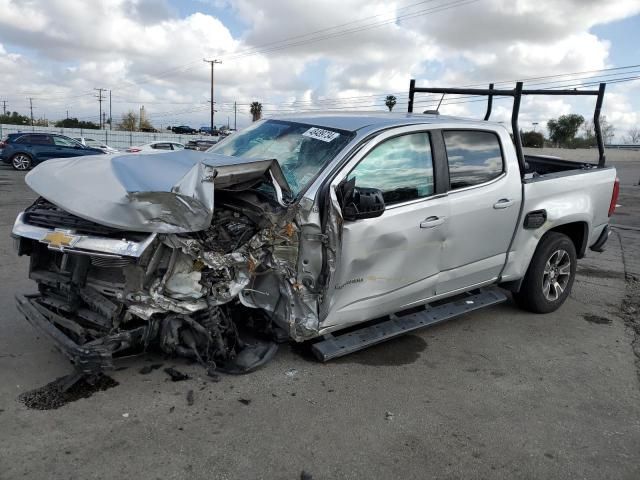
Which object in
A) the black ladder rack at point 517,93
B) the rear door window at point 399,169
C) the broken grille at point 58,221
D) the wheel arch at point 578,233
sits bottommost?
the wheel arch at point 578,233

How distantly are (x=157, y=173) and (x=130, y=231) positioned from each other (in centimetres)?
49

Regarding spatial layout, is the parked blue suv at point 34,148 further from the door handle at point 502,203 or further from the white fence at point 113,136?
the white fence at point 113,136

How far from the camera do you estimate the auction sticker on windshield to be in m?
3.89

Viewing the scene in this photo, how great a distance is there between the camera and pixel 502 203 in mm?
4547

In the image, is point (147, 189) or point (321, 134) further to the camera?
point (321, 134)

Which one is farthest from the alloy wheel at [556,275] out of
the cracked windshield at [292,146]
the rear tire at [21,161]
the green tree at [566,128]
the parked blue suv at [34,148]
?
the green tree at [566,128]

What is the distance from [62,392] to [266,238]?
5.36 feet

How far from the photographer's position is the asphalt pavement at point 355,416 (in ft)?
8.96

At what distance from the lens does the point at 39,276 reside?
374cm

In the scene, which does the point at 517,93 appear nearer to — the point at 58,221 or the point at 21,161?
the point at 58,221

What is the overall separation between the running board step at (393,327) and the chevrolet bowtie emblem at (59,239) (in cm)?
181

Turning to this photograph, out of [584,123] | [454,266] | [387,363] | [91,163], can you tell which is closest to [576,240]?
[454,266]

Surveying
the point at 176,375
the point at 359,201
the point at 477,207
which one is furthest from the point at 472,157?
the point at 176,375

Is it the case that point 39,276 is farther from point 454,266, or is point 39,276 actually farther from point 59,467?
point 454,266
